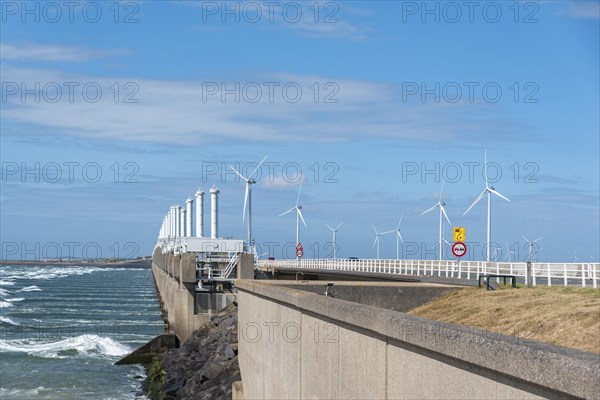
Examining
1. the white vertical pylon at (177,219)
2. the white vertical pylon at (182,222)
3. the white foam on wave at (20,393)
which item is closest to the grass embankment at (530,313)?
the white foam on wave at (20,393)

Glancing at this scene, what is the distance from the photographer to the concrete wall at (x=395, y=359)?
6.27 metres

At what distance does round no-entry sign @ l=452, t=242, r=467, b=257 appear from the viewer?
114ft

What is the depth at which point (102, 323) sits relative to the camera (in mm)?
63938

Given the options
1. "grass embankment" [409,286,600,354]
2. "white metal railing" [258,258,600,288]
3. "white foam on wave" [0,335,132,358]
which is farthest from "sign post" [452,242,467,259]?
"white foam on wave" [0,335,132,358]

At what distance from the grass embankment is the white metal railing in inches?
343

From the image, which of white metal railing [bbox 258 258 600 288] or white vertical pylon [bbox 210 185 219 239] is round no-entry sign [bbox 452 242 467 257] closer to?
white metal railing [bbox 258 258 600 288]

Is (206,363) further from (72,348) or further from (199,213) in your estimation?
(199,213)

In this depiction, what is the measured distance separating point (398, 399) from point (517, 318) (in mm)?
4500

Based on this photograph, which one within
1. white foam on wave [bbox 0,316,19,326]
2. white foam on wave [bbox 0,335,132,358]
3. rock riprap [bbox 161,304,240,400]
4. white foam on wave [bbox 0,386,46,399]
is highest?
rock riprap [bbox 161,304,240,400]

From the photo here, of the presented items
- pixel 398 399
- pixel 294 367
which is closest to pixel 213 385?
pixel 294 367

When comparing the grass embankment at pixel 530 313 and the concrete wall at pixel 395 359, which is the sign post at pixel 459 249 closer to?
the grass embankment at pixel 530 313

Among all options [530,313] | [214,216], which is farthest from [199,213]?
[530,313]

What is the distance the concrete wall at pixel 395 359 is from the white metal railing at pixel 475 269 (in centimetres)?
1243

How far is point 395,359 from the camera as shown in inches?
365
